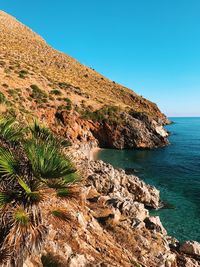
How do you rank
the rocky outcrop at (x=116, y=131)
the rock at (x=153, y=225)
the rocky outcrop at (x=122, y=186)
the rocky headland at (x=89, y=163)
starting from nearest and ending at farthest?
the rocky headland at (x=89, y=163), the rock at (x=153, y=225), the rocky outcrop at (x=122, y=186), the rocky outcrop at (x=116, y=131)

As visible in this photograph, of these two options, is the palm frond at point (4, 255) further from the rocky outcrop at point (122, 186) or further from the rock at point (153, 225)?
the rocky outcrop at point (122, 186)

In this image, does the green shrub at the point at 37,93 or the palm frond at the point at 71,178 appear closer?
the palm frond at the point at 71,178

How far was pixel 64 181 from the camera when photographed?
763cm

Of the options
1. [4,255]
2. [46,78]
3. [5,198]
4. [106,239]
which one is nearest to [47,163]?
[5,198]

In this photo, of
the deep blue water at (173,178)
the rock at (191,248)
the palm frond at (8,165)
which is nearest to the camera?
the palm frond at (8,165)

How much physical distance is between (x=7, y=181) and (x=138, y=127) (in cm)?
4866

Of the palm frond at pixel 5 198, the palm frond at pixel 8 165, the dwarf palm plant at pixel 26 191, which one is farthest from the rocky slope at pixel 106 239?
the palm frond at pixel 8 165

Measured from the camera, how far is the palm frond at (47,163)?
7.09 metres

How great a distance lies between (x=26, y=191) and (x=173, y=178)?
28307 mm

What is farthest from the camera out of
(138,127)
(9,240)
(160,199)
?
(138,127)

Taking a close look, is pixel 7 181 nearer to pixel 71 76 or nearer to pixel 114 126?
pixel 114 126

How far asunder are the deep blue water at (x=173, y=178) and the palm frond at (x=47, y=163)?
43.8ft

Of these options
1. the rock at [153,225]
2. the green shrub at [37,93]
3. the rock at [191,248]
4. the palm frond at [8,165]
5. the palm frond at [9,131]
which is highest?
the green shrub at [37,93]

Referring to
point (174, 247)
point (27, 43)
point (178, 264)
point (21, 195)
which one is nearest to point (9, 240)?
point (21, 195)
